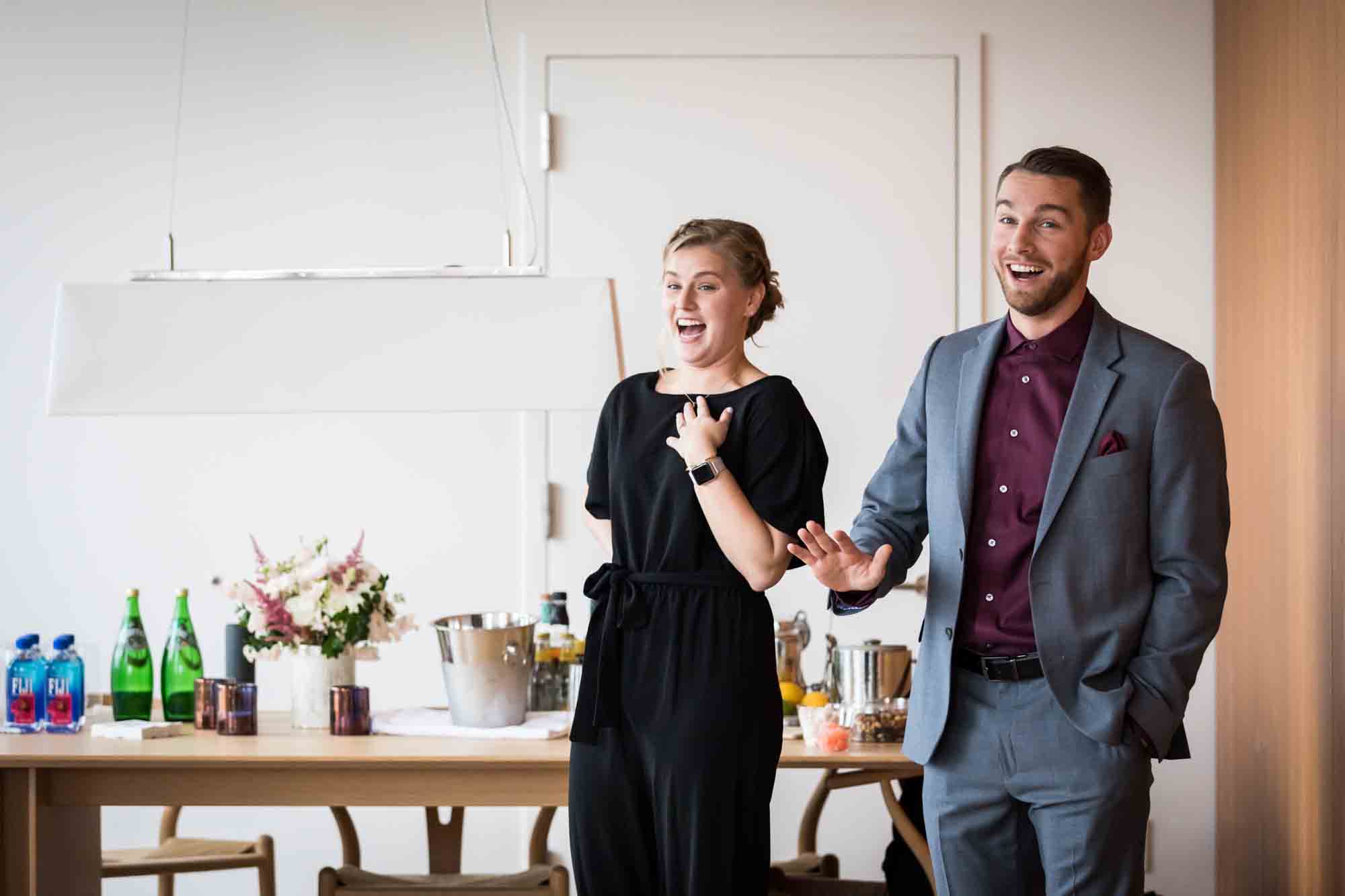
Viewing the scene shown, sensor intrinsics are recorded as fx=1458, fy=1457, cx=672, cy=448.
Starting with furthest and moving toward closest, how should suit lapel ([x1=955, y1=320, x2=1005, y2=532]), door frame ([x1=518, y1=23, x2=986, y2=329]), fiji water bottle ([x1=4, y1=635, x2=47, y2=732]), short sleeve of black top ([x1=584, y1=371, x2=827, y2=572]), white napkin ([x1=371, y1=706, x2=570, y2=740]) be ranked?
door frame ([x1=518, y1=23, x2=986, y2=329])
fiji water bottle ([x1=4, y1=635, x2=47, y2=732])
white napkin ([x1=371, y1=706, x2=570, y2=740])
short sleeve of black top ([x1=584, y1=371, x2=827, y2=572])
suit lapel ([x1=955, y1=320, x2=1005, y2=532])

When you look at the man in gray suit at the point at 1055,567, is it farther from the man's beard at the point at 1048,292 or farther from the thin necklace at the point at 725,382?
the thin necklace at the point at 725,382

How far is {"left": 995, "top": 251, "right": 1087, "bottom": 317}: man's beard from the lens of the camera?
2055mm

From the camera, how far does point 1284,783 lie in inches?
131

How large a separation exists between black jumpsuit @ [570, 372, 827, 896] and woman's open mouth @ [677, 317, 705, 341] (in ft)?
0.33

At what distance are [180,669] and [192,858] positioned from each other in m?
0.50

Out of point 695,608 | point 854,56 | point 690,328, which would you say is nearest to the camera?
point 695,608

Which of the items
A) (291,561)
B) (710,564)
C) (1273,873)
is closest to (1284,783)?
(1273,873)

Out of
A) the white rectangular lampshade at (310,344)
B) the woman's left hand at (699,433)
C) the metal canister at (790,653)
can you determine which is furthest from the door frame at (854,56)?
the woman's left hand at (699,433)

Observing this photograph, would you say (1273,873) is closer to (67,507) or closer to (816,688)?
(816,688)

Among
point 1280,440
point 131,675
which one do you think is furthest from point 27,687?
point 1280,440

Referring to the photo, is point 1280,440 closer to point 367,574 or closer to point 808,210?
point 808,210

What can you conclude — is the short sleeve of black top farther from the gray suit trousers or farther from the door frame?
the door frame

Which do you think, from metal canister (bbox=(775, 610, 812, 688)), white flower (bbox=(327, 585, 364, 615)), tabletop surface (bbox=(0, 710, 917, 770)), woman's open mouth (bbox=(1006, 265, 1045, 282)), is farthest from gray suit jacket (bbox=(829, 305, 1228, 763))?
white flower (bbox=(327, 585, 364, 615))

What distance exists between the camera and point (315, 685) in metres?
3.07
